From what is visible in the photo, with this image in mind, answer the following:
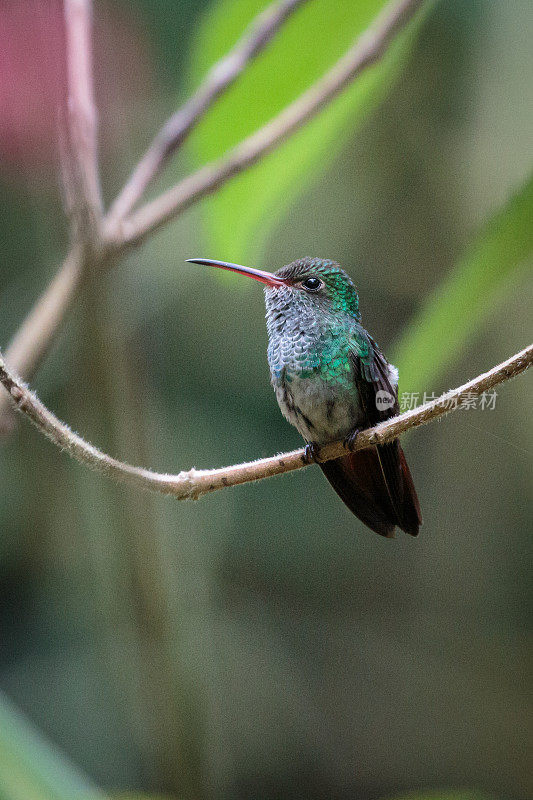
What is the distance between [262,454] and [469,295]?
204 mm

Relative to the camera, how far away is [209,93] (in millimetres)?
920

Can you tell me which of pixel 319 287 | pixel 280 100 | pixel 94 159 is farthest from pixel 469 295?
pixel 94 159

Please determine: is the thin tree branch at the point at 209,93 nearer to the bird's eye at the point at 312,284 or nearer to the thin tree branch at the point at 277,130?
the thin tree branch at the point at 277,130

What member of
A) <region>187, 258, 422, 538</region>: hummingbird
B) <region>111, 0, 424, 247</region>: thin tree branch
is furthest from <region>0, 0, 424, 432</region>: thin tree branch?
<region>187, 258, 422, 538</region>: hummingbird

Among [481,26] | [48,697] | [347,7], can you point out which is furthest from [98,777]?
[481,26]

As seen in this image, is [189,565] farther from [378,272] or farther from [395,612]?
[378,272]

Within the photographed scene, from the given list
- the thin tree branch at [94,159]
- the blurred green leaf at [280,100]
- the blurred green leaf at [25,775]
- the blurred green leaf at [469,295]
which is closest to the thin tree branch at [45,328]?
the thin tree branch at [94,159]

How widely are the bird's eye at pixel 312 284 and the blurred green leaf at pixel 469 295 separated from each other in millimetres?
85

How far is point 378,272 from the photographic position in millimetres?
771

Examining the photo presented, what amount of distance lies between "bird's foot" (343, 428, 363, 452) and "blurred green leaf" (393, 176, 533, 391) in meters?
0.07

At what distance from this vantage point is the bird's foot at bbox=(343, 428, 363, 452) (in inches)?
23.9

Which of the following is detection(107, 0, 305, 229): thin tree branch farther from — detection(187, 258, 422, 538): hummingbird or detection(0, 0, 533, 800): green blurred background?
detection(187, 258, 422, 538): hummingbird

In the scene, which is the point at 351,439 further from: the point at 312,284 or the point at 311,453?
the point at 312,284

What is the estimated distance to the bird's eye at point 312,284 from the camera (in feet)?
1.76
